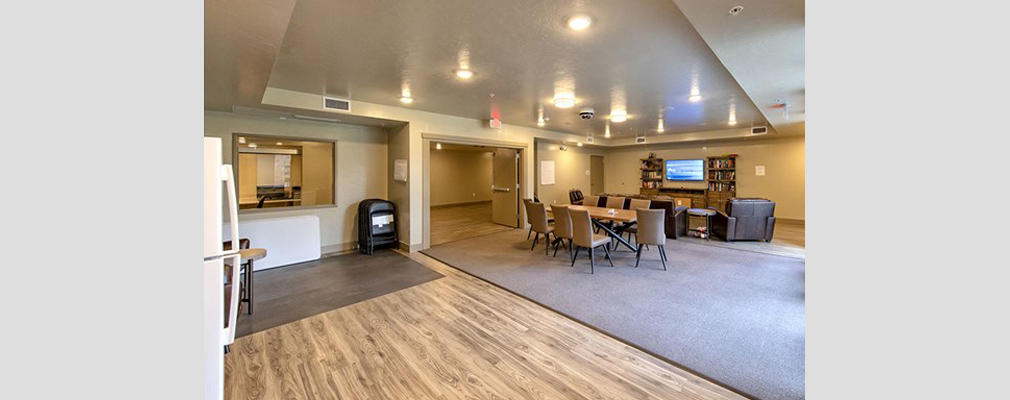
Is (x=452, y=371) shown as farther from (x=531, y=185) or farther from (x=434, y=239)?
(x=531, y=185)

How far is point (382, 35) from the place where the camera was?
260 cm

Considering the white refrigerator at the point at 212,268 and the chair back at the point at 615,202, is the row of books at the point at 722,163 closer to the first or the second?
the chair back at the point at 615,202

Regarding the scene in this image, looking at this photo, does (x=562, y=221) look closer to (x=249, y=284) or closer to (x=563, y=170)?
(x=249, y=284)

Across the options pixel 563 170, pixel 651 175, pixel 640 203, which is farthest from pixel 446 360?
pixel 651 175

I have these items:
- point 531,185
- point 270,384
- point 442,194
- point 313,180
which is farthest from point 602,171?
point 270,384

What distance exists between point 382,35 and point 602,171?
969cm

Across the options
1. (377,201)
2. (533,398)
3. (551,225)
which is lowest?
(533,398)

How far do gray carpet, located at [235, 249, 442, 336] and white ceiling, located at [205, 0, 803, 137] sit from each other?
2.09 m

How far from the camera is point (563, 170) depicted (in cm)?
946

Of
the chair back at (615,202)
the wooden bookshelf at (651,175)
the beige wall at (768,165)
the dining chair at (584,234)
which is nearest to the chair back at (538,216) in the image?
the dining chair at (584,234)

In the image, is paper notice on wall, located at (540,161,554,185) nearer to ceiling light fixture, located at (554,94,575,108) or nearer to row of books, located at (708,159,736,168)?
ceiling light fixture, located at (554,94,575,108)

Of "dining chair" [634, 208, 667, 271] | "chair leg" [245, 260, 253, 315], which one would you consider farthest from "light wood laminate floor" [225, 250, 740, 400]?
"dining chair" [634, 208, 667, 271]

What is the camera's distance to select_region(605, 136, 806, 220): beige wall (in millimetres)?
8141

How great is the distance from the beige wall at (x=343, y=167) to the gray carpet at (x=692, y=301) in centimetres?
158
